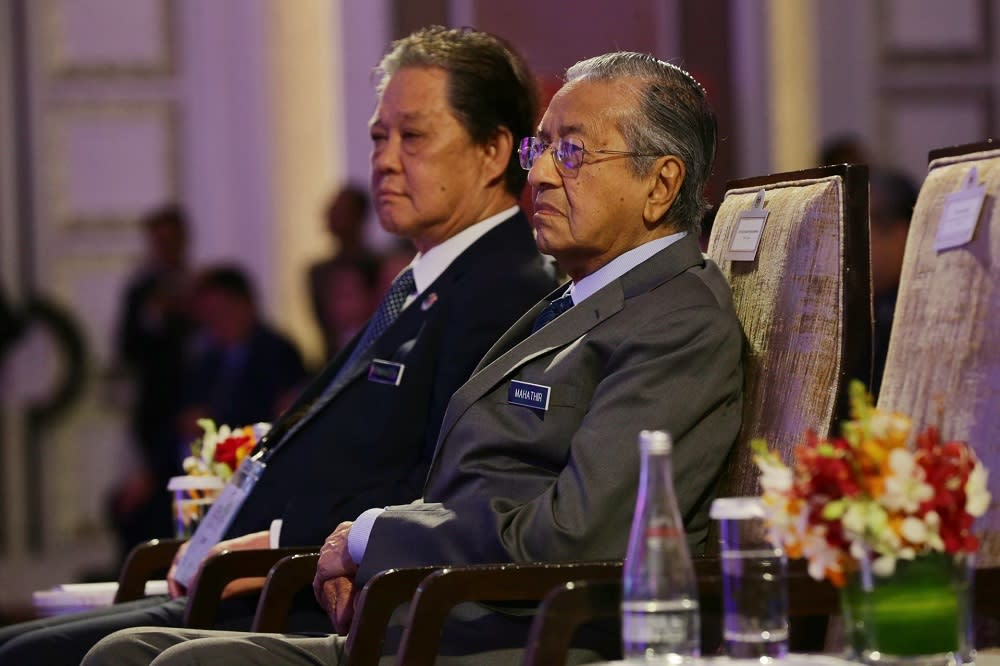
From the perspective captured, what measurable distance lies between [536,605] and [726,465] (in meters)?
0.34

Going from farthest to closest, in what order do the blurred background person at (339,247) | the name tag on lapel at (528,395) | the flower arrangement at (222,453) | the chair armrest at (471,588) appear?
the blurred background person at (339,247) < the flower arrangement at (222,453) < the name tag on lapel at (528,395) < the chair armrest at (471,588)

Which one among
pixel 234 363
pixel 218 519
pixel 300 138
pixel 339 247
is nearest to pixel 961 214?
pixel 218 519

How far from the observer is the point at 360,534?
7.96 ft

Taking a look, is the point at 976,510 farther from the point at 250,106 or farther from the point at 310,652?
the point at 250,106

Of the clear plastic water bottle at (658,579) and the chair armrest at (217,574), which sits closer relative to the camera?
the clear plastic water bottle at (658,579)

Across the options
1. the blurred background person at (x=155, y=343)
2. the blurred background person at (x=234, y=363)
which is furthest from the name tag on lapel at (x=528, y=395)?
the blurred background person at (x=155, y=343)

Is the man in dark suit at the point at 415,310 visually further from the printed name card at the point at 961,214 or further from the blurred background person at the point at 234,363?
the blurred background person at the point at 234,363

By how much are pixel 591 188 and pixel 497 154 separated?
655mm

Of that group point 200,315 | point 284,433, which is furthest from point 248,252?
point 284,433

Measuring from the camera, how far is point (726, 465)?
2.36m

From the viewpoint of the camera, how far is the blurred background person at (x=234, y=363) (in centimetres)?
559

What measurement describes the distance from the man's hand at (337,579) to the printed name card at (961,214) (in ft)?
3.04

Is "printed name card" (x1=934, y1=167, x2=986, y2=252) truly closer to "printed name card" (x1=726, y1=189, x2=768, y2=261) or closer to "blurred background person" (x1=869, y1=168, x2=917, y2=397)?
"printed name card" (x1=726, y1=189, x2=768, y2=261)

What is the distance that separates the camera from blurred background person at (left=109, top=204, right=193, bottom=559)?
6473mm
